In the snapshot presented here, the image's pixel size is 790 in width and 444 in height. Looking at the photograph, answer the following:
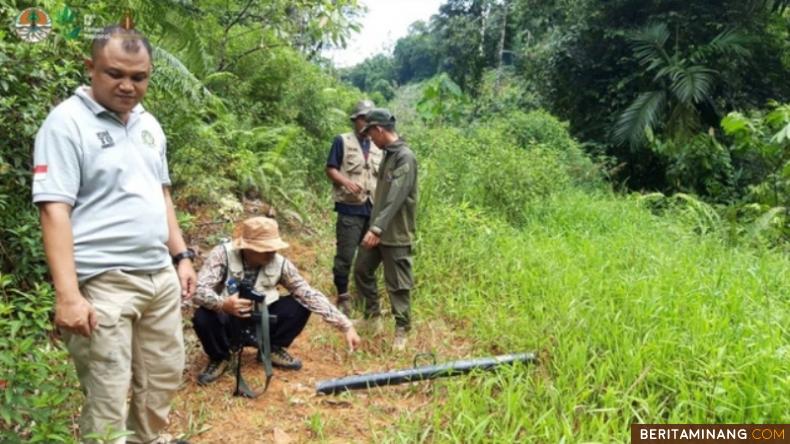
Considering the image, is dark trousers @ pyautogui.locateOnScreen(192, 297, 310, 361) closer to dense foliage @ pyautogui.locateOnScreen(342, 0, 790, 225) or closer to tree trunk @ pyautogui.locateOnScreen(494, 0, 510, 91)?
dense foliage @ pyautogui.locateOnScreen(342, 0, 790, 225)

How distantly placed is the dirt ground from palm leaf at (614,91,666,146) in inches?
303

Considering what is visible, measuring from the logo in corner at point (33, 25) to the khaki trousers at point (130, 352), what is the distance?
156 cm

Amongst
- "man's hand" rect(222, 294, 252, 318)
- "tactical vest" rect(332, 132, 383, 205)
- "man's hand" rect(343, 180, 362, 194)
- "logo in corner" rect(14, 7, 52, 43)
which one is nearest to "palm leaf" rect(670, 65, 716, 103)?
"tactical vest" rect(332, 132, 383, 205)

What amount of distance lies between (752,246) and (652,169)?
6.07m

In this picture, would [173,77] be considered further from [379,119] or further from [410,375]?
[410,375]

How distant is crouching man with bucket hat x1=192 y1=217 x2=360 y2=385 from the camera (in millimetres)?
3102

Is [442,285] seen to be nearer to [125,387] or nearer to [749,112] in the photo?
[125,387]

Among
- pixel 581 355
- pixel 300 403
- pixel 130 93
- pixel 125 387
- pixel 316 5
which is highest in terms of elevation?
pixel 316 5

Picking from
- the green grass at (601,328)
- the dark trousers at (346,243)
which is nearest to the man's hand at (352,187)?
the dark trousers at (346,243)

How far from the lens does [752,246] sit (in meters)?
5.73

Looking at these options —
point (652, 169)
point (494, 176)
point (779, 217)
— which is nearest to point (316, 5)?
point (494, 176)

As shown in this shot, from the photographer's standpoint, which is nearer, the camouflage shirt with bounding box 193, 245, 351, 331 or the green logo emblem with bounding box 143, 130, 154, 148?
the green logo emblem with bounding box 143, 130, 154, 148

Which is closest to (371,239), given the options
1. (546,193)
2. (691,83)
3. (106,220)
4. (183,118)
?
(106,220)

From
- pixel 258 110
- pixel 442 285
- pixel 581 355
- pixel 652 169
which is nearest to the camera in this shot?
pixel 581 355
